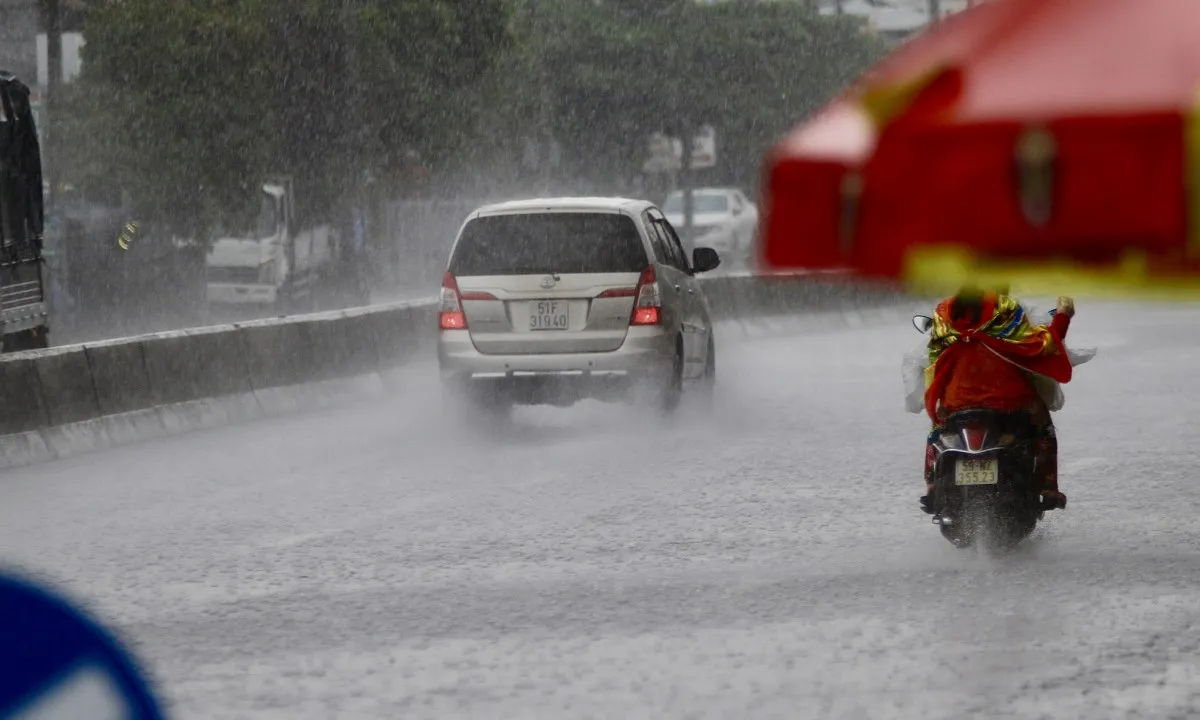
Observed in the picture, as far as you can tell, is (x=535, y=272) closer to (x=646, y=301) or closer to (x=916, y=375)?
(x=646, y=301)

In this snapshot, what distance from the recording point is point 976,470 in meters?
9.94

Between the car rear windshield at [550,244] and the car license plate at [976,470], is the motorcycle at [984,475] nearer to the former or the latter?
the car license plate at [976,470]

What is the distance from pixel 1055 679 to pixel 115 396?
10.1m

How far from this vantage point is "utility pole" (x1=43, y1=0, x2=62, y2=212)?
123ft

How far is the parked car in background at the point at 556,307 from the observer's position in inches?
640

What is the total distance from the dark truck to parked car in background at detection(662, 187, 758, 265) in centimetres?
3202

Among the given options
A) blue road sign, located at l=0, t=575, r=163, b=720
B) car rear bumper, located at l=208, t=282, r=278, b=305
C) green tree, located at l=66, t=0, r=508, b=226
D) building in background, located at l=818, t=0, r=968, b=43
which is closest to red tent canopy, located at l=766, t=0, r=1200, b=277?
blue road sign, located at l=0, t=575, r=163, b=720

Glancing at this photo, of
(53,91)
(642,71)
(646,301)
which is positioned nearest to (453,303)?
(646,301)

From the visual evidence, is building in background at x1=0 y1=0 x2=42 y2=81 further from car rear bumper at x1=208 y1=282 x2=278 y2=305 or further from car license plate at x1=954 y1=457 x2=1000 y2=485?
car license plate at x1=954 y1=457 x2=1000 y2=485

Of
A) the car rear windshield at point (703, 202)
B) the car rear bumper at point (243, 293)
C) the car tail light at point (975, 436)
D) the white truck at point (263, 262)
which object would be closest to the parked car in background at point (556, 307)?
the car tail light at point (975, 436)

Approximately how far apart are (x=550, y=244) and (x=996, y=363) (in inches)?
258

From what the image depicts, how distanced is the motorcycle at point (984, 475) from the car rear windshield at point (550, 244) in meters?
6.45

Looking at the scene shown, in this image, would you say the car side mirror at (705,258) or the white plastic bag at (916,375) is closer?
the white plastic bag at (916,375)

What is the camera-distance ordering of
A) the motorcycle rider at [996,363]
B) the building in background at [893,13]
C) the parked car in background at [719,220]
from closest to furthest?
the motorcycle rider at [996,363], the parked car in background at [719,220], the building in background at [893,13]
